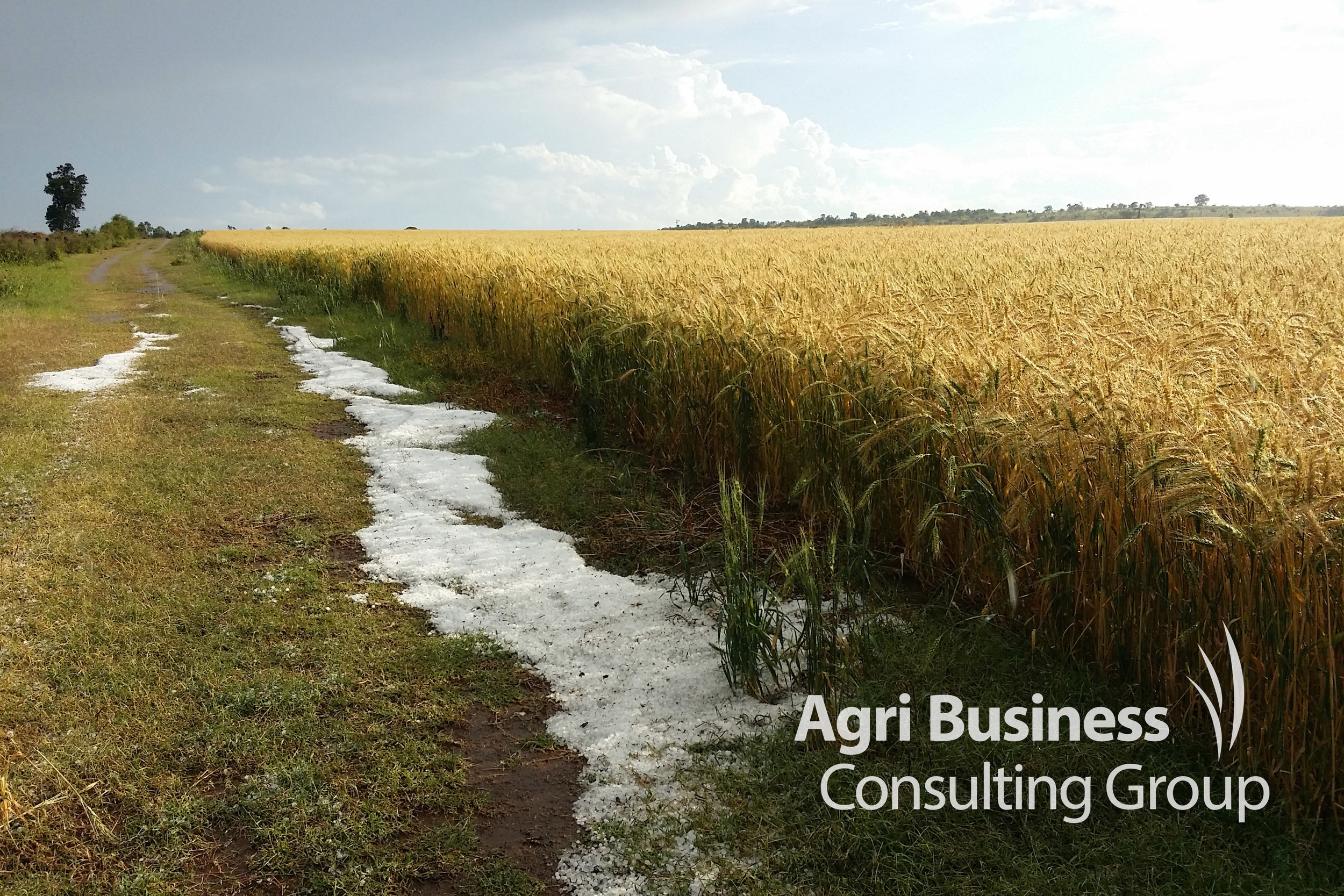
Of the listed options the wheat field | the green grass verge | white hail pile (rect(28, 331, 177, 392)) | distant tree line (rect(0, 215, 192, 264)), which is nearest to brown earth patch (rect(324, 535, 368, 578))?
the green grass verge

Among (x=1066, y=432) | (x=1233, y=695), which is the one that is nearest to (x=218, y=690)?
(x=1066, y=432)

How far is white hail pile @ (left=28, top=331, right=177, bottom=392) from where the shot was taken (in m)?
8.77

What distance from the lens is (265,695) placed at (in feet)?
10.7

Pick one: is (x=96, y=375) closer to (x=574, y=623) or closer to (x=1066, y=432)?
(x=574, y=623)

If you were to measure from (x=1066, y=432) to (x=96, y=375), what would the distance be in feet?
33.1

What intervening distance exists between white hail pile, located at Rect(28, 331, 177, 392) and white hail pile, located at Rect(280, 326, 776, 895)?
441 cm

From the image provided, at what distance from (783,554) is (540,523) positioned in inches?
62.4

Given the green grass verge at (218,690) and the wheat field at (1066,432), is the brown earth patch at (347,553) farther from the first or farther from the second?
the wheat field at (1066,432)

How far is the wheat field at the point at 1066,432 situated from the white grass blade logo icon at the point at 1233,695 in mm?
34

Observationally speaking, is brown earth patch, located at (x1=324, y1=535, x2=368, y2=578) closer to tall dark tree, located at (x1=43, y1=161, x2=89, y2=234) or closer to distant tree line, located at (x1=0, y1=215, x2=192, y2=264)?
distant tree line, located at (x1=0, y1=215, x2=192, y2=264)

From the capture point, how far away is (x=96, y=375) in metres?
9.41

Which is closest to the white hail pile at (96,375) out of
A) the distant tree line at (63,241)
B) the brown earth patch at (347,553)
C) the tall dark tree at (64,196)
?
the brown earth patch at (347,553)

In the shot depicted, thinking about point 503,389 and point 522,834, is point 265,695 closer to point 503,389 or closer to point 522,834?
point 522,834

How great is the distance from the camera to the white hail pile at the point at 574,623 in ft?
9.45
